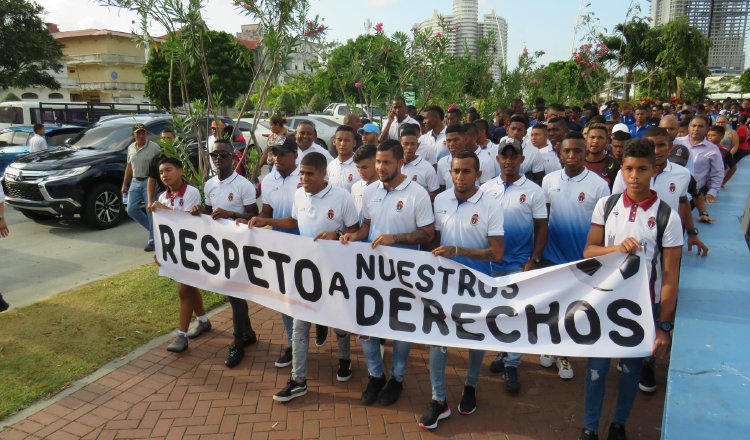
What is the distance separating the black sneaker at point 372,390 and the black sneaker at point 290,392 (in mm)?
499

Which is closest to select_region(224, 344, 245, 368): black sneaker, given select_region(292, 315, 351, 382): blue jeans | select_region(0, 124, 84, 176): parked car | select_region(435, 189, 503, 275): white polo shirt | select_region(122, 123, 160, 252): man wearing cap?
select_region(292, 315, 351, 382): blue jeans

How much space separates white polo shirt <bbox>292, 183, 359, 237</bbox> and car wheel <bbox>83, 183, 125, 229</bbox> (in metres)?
6.62

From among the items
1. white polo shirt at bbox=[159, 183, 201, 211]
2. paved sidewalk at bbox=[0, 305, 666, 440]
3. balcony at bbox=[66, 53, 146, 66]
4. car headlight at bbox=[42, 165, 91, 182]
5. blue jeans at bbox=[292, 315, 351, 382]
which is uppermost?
balcony at bbox=[66, 53, 146, 66]

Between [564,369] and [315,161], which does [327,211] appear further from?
[564,369]

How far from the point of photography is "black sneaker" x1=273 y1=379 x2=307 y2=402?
13.9ft

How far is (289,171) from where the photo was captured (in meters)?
5.03

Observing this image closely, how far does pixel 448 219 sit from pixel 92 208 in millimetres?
7702

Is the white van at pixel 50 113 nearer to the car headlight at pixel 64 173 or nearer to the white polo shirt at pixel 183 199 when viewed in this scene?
the car headlight at pixel 64 173

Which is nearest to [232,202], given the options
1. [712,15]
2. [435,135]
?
[435,135]

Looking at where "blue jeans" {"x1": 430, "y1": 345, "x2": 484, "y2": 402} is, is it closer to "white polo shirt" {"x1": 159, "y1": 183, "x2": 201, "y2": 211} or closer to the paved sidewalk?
the paved sidewalk

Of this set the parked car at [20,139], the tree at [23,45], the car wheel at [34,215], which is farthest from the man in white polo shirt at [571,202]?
the tree at [23,45]

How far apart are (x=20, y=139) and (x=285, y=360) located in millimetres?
14896

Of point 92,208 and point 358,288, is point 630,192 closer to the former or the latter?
point 358,288

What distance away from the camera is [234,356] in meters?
4.86
